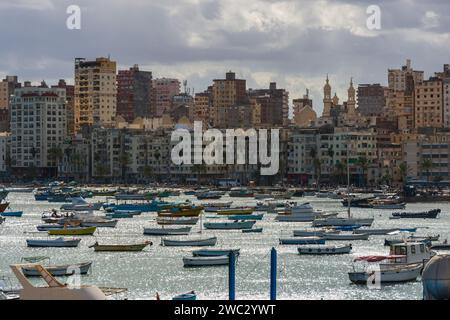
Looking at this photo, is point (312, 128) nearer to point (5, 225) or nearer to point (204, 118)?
point (204, 118)

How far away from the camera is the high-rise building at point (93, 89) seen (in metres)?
150

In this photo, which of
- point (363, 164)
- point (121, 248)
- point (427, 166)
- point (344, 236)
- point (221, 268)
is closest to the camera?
point (221, 268)

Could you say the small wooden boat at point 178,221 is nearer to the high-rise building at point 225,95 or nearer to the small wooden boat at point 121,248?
the small wooden boat at point 121,248

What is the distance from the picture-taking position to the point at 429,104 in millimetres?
130625

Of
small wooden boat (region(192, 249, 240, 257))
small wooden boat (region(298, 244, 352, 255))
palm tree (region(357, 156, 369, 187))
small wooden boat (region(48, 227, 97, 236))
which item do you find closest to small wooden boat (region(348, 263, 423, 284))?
small wooden boat (region(192, 249, 240, 257))

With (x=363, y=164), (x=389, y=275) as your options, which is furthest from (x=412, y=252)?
(x=363, y=164)

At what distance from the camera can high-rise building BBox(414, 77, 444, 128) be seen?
129 m

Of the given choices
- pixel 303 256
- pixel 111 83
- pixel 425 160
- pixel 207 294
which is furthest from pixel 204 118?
pixel 207 294

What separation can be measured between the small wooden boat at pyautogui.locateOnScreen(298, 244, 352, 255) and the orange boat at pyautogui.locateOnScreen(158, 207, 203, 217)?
22.7 meters

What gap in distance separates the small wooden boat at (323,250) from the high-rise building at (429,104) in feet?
289

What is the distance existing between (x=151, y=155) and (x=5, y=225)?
62941 mm

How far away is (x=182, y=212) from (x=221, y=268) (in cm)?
2735

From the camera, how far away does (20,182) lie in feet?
440

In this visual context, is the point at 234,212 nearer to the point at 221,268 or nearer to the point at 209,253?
the point at 209,253
